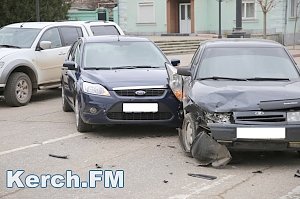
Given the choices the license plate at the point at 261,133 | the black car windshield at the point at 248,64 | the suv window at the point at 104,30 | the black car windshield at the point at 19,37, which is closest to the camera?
the license plate at the point at 261,133

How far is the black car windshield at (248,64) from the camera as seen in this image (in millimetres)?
7429

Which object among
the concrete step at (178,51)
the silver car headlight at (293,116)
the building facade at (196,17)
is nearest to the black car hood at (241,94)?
the silver car headlight at (293,116)

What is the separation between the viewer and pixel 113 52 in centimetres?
952

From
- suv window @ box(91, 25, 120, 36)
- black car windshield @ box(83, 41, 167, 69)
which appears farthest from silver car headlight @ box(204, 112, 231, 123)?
suv window @ box(91, 25, 120, 36)

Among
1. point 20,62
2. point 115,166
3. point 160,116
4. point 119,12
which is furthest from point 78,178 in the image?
point 119,12

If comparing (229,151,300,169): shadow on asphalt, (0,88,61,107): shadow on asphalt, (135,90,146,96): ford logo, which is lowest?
(0,88,61,107): shadow on asphalt

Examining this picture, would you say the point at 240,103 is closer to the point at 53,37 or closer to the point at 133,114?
the point at 133,114

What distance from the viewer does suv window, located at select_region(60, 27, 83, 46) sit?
13141 mm

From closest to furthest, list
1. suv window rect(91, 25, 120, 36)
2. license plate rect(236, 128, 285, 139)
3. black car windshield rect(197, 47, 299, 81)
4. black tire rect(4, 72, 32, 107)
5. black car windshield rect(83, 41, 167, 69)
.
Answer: license plate rect(236, 128, 285, 139) < black car windshield rect(197, 47, 299, 81) < black car windshield rect(83, 41, 167, 69) < black tire rect(4, 72, 32, 107) < suv window rect(91, 25, 120, 36)

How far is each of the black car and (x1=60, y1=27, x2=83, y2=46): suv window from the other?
12.5 ft

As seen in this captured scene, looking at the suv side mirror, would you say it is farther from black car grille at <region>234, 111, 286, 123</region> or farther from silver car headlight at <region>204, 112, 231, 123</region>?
black car grille at <region>234, 111, 286, 123</region>

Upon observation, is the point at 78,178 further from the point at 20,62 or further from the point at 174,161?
the point at 20,62

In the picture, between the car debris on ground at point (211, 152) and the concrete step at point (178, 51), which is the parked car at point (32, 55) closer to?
the car debris on ground at point (211, 152)

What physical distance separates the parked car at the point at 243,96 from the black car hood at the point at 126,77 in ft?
2.07
